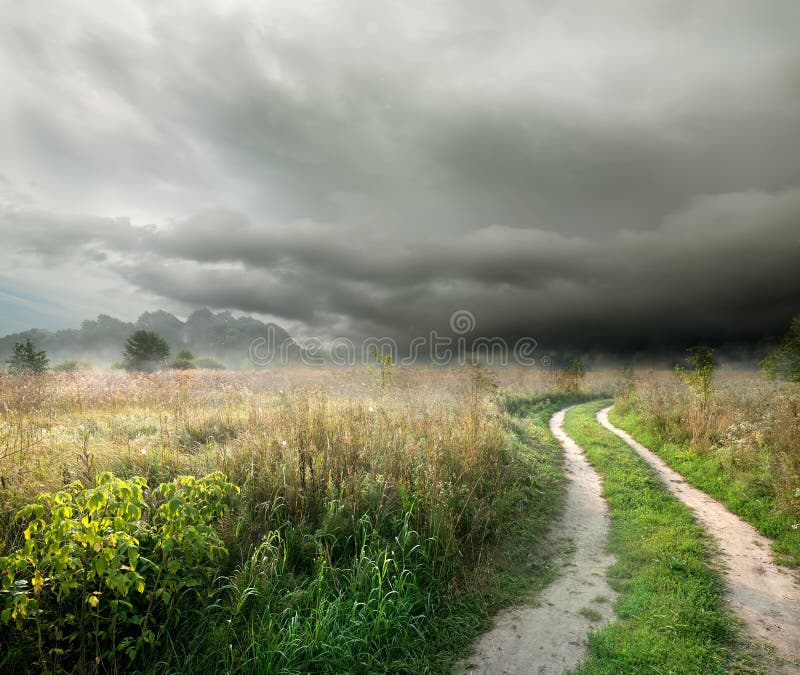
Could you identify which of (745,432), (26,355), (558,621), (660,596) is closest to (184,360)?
(26,355)

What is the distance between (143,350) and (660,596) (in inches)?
1871

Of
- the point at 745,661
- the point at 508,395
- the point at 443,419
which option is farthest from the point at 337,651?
the point at 508,395

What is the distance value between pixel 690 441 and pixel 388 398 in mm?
8851

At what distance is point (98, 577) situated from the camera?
3.56 m

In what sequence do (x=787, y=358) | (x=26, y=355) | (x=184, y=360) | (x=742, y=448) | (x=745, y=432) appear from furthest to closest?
(x=184, y=360)
(x=26, y=355)
(x=787, y=358)
(x=745, y=432)
(x=742, y=448)

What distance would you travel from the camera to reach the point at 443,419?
9664 millimetres

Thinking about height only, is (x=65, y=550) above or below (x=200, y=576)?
above

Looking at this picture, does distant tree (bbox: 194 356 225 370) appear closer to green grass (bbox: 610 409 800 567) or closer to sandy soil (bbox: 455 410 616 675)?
green grass (bbox: 610 409 800 567)

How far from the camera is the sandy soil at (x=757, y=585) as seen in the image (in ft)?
14.3

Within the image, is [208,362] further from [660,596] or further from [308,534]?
[660,596]

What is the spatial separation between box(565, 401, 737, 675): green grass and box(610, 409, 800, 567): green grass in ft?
3.25

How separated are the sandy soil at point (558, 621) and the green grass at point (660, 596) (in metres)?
0.17

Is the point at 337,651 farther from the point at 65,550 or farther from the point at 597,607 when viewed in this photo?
the point at 597,607

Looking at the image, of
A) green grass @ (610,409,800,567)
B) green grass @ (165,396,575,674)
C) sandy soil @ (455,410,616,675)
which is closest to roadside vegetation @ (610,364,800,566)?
green grass @ (610,409,800,567)
